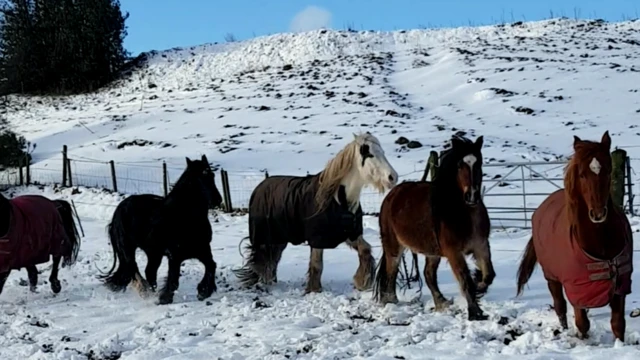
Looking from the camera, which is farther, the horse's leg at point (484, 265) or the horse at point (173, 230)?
the horse at point (173, 230)

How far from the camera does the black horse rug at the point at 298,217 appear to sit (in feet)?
23.6

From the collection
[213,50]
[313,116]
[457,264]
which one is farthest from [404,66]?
[457,264]

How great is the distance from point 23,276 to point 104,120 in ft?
74.0

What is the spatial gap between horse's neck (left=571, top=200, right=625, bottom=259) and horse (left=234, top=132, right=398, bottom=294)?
248cm

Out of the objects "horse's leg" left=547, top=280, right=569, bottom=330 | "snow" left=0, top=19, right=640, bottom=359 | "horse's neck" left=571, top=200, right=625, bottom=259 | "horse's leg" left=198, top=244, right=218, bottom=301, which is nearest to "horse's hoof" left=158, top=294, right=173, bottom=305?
"snow" left=0, top=19, right=640, bottom=359

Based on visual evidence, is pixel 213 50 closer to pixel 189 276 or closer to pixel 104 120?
pixel 104 120

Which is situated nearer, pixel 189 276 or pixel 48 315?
pixel 48 315

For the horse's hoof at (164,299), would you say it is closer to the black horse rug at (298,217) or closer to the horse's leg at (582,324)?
the black horse rug at (298,217)

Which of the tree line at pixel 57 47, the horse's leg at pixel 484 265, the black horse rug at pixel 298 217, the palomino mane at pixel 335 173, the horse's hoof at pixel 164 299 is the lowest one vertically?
the horse's hoof at pixel 164 299

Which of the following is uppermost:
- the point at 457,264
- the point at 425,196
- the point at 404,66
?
the point at 404,66

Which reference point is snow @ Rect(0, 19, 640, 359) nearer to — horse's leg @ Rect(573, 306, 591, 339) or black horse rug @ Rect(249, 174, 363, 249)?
horse's leg @ Rect(573, 306, 591, 339)

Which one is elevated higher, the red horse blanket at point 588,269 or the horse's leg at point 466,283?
the red horse blanket at point 588,269

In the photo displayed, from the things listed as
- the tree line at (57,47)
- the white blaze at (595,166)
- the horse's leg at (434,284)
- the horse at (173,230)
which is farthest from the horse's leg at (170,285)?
the tree line at (57,47)

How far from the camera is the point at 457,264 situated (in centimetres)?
578
